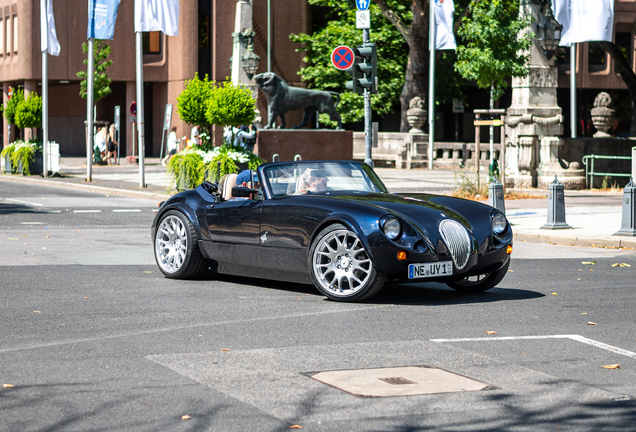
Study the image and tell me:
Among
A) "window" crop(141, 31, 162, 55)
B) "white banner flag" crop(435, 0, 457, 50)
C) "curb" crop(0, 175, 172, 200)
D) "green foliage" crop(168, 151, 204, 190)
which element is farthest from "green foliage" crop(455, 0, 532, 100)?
"window" crop(141, 31, 162, 55)

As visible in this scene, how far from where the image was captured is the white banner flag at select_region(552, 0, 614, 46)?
91.7 feet

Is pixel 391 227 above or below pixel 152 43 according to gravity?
below

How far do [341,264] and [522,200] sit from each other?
1579 centimetres

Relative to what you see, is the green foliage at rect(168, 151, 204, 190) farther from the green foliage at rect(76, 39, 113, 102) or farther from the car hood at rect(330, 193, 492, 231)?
the green foliage at rect(76, 39, 113, 102)

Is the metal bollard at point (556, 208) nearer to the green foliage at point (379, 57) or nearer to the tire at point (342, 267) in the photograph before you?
the tire at point (342, 267)

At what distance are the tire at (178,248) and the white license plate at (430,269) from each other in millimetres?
2735

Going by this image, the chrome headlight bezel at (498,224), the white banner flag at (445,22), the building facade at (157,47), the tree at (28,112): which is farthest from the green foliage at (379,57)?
the chrome headlight bezel at (498,224)

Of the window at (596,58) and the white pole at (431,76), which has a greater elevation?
the window at (596,58)

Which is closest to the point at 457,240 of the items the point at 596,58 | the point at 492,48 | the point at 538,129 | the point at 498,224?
the point at 498,224

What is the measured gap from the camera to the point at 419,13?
43688 millimetres

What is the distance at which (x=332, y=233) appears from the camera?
360 inches

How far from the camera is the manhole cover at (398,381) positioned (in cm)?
572

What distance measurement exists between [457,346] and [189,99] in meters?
19.5

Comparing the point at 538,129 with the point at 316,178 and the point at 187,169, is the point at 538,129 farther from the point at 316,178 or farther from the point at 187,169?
the point at 316,178
